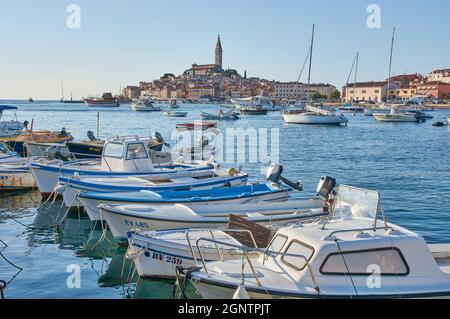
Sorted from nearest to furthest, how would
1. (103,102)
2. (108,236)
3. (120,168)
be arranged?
(108,236) < (120,168) < (103,102)

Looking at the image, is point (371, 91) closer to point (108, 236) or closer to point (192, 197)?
point (192, 197)

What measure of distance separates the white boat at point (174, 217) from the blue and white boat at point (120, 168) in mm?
5907

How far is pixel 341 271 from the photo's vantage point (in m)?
8.53

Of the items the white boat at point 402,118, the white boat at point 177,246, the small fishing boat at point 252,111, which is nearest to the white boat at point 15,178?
the white boat at point 177,246

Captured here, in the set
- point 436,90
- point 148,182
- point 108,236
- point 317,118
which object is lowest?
point 108,236

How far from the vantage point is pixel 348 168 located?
33.6m

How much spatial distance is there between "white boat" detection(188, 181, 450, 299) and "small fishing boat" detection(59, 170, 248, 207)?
9435mm

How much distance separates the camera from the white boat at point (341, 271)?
330 inches

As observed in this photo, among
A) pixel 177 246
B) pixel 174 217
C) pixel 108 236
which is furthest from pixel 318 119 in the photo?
pixel 177 246

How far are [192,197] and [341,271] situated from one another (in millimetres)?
8278

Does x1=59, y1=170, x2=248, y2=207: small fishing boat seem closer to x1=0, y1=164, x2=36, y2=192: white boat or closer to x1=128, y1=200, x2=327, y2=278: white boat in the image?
x1=0, y1=164, x2=36, y2=192: white boat

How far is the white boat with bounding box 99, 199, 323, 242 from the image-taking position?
13.5 meters
